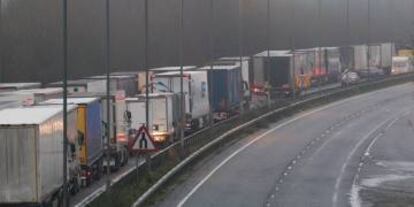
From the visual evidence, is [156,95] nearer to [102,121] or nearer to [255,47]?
[102,121]

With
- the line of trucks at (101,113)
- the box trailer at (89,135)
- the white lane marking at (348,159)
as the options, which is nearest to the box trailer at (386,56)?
the line of trucks at (101,113)

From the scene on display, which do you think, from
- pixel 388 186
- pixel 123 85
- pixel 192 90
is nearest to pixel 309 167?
pixel 388 186

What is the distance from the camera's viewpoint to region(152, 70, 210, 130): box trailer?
50719mm

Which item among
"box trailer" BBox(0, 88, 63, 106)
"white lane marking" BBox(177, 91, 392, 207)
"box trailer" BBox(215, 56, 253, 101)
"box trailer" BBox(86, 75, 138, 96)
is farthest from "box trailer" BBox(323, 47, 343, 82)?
"box trailer" BBox(0, 88, 63, 106)

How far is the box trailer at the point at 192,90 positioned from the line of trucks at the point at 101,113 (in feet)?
0.17

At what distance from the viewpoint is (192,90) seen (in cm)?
5191

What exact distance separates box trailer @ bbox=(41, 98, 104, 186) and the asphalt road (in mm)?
2871

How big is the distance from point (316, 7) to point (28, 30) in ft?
227

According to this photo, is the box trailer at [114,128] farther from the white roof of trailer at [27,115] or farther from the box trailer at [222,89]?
the box trailer at [222,89]

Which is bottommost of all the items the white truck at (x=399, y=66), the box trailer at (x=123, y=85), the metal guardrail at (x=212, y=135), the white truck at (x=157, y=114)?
the metal guardrail at (x=212, y=135)

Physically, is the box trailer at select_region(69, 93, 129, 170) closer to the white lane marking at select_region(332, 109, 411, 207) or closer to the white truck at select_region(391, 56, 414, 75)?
the white lane marking at select_region(332, 109, 411, 207)

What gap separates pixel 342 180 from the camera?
35.1m

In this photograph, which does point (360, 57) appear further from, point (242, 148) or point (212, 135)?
point (242, 148)

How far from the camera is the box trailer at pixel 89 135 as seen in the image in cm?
3119
